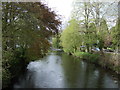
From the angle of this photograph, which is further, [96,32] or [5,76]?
[96,32]

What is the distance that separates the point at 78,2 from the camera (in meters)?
17.4

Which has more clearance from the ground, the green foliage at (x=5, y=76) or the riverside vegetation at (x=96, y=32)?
the riverside vegetation at (x=96, y=32)

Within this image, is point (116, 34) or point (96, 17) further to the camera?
point (96, 17)

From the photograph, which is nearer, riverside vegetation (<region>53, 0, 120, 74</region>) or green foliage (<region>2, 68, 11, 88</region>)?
green foliage (<region>2, 68, 11, 88</region>)

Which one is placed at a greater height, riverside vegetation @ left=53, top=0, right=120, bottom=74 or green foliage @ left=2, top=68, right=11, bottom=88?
riverside vegetation @ left=53, top=0, right=120, bottom=74

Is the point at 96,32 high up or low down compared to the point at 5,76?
up

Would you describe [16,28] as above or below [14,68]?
above

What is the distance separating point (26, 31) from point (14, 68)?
111 inches

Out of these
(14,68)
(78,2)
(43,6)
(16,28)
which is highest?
(78,2)

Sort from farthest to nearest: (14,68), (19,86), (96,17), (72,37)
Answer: (72,37) → (96,17) → (14,68) → (19,86)

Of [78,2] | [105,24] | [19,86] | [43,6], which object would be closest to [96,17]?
[105,24]

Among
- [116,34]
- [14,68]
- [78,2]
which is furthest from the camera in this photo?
[78,2]

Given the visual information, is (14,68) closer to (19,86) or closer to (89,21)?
(19,86)

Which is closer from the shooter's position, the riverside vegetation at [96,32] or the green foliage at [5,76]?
the green foliage at [5,76]
